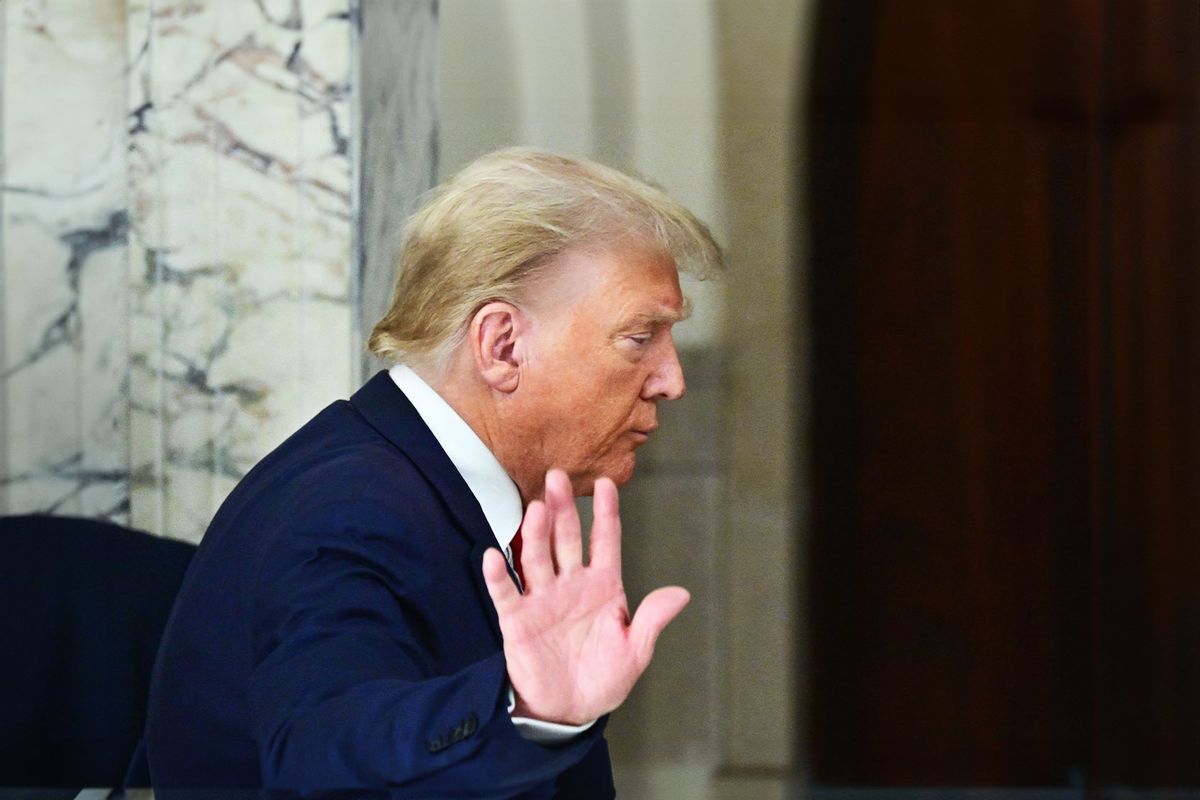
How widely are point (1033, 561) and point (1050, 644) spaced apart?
20cm

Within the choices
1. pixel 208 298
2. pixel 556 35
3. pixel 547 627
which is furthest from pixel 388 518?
pixel 556 35

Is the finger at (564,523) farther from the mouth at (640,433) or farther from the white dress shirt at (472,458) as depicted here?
the mouth at (640,433)

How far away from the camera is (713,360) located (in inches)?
114

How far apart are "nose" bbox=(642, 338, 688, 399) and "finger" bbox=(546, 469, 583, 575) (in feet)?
1.37

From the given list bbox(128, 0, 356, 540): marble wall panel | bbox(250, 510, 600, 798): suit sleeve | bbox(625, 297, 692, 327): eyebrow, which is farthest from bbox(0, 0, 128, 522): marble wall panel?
bbox(250, 510, 600, 798): suit sleeve

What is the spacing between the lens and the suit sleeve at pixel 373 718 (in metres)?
0.86

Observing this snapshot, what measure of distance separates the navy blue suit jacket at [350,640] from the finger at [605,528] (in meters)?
0.13

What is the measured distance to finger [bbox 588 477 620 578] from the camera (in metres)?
0.99

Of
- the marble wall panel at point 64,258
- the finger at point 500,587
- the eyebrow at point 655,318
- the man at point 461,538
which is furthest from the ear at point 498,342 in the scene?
the marble wall panel at point 64,258

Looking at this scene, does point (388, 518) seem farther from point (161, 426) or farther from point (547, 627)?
point (161, 426)

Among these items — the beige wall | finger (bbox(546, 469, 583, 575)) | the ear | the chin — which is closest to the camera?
finger (bbox(546, 469, 583, 575))

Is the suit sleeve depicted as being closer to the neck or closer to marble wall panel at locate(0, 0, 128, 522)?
the neck

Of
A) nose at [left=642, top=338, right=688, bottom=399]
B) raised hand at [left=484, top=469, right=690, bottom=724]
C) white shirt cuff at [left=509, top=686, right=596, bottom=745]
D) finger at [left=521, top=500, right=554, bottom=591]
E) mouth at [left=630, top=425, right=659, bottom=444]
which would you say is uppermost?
nose at [left=642, top=338, right=688, bottom=399]

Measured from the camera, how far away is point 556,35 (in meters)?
2.65
